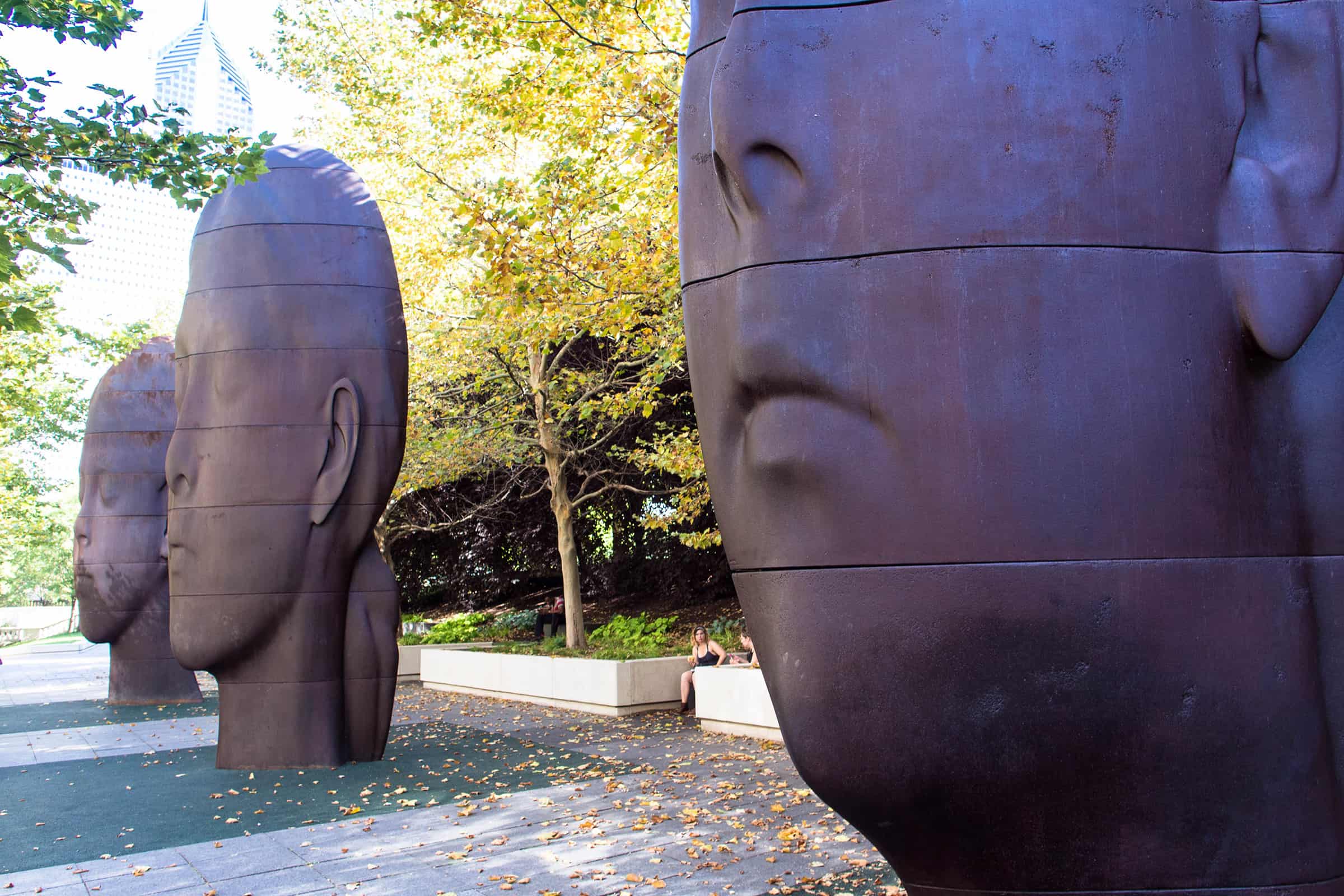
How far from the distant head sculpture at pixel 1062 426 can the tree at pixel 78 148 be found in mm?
5459

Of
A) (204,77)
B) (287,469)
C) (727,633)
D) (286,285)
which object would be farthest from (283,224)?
(204,77)

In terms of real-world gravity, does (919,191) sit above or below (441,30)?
below

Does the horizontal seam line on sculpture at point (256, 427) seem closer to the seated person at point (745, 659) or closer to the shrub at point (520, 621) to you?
the seated person at point (745, 659)

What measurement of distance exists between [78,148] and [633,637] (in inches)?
446

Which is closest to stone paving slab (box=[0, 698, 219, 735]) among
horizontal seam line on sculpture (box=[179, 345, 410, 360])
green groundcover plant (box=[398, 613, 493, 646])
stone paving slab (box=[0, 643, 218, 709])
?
stone paving slab (box=[0, 643, 218, 709])

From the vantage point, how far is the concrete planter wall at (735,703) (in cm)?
1177

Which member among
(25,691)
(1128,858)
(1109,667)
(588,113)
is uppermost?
(588,113)

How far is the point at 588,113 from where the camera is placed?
39.6 feet

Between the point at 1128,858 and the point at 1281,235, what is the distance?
1647 millimetres

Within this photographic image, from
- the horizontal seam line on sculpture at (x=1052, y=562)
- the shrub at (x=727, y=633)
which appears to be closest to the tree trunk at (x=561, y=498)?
the shrub at (x=727, y=633)

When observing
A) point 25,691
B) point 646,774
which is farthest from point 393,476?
point 25,691

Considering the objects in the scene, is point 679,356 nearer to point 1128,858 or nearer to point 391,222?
point 391,222

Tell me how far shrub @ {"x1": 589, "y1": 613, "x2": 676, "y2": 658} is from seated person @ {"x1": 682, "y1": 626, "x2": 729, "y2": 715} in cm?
149

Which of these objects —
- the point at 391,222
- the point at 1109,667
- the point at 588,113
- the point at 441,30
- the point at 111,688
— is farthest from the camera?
the point at 391,222
